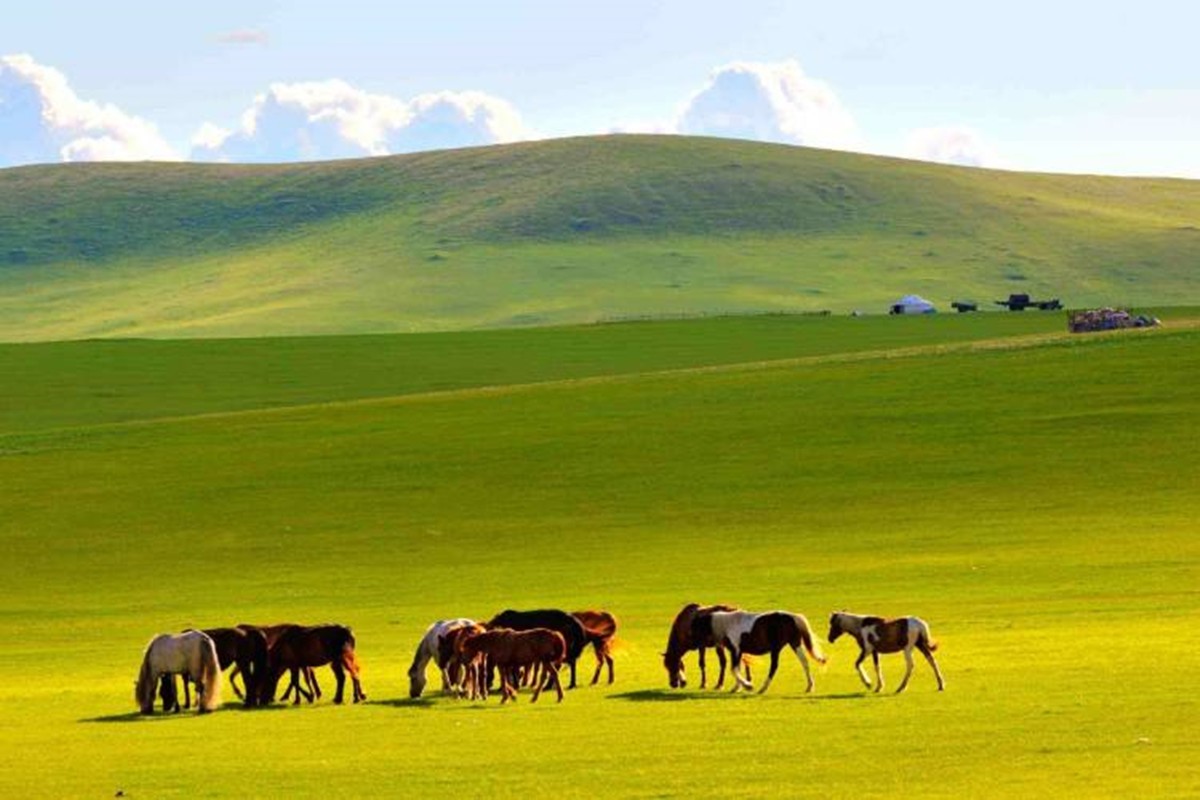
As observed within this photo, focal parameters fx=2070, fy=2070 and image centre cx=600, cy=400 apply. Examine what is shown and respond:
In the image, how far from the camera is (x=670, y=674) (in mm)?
25391

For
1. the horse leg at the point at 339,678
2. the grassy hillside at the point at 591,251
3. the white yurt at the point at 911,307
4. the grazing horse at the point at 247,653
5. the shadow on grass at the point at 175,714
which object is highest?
the grassy hillside at the point at 591,251

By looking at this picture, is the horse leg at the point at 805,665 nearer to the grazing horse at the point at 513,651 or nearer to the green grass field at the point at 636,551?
the green grass field at the point at 636,551

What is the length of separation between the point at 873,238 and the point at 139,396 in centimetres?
10334

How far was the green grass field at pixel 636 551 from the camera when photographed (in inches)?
757

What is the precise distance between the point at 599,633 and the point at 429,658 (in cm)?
227

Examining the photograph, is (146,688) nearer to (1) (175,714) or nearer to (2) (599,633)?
(1) (175,714)

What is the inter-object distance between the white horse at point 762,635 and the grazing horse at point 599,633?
171cm

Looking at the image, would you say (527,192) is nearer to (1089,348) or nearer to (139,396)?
(139,396)

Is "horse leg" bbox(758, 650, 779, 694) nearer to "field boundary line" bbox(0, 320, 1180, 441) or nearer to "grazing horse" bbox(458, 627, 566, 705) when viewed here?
"grazing horse" bbox(458, 627, 566, 705)

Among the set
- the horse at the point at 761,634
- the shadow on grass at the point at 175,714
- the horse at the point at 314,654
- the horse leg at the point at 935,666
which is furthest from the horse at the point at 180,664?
the horse leg at the point at 935,666

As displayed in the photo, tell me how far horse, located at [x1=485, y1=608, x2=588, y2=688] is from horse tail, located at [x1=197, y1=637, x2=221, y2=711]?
3.41 metres

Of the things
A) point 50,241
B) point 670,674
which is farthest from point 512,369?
point 50,241

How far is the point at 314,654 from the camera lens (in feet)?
82.6

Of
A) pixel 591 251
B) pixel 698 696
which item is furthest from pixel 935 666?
pixel 591 251
